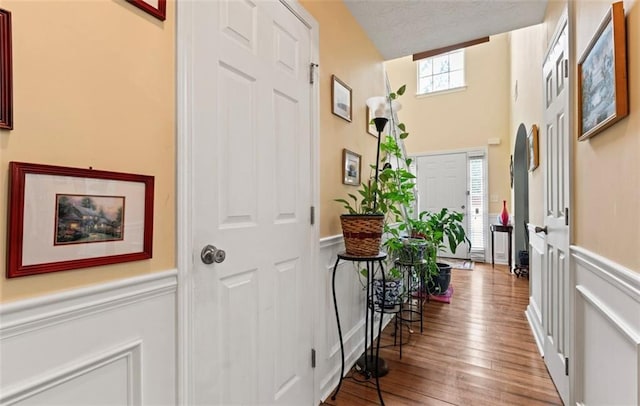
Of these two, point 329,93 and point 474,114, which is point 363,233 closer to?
point 329,93

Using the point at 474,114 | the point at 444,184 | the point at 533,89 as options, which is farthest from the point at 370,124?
the point at 474,114

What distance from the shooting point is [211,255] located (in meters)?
1.07

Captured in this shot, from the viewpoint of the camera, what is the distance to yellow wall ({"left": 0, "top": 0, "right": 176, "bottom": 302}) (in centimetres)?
65

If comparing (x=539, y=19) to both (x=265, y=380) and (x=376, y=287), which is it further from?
(x=265, y=380)

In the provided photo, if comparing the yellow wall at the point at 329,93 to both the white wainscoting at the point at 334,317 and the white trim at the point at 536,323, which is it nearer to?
the white wainscoting at the point at 334,317

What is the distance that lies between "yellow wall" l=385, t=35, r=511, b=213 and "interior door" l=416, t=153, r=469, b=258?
22 cm

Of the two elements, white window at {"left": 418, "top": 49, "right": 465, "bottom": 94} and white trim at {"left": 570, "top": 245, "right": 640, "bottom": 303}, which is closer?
white trim at {"left": 570, "top": 245, "right": 640, "bottom": 303}

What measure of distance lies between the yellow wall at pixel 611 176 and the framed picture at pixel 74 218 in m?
1.49

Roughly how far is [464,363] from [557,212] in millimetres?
1156

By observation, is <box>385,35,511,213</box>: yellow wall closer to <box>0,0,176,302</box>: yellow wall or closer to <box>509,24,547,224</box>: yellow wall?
<box>509,24,547,224</box>: yellow wall

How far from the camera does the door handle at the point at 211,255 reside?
3.46 ft

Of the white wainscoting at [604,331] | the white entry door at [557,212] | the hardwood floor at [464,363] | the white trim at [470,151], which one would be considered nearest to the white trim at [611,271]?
the white wainscoting at [604,331]

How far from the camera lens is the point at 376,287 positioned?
2.30 m

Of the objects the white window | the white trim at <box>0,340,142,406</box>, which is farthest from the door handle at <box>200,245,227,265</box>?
the white window
